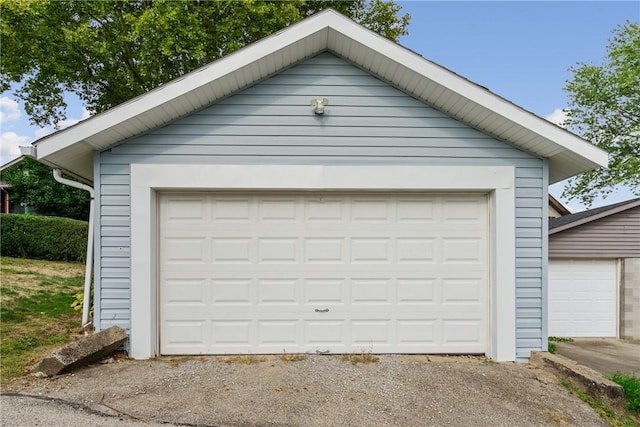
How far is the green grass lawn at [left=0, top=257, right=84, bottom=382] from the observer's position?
4790 mm

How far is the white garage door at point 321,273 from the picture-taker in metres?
5.03

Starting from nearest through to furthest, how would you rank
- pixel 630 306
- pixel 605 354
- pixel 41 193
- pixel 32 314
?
1. pixel 32 314
2. pixel 605 354
3. pixel 630 306
4. pixel 41 193

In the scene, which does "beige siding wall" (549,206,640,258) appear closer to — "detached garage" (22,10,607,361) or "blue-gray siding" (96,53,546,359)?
"detached garage" (22,10,607,361)

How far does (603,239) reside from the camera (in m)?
8.97

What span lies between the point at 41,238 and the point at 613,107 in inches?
1012

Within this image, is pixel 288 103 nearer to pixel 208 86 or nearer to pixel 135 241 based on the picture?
pixel 208 86

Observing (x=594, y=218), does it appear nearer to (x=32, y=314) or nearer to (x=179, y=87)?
(x=179, y=87)

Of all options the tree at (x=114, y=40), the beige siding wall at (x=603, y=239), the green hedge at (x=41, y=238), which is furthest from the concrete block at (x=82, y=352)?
the green hedge at (x=41, y=238)

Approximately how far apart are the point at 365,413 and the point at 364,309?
1698mm

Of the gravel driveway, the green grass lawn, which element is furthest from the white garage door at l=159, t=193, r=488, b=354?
the green grass lawn

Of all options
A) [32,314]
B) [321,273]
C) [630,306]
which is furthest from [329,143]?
[630,306]

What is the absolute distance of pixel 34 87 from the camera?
40.4 feet

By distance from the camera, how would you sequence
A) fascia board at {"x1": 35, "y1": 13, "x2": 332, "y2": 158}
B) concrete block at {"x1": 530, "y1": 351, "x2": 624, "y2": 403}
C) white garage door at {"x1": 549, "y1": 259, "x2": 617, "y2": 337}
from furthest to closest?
white garage door at {"x1": 549, "y1": 259, "x2": 617, "y2": 337} → fascia board at {"x1": 35, "y1": 13, "x2": 332, "y2": 158} → concrete block at {"x1": 530, "y1": 351, "x2": 624, "y2": 403}

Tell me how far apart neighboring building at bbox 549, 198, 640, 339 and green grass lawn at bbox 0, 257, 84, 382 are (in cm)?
1022
